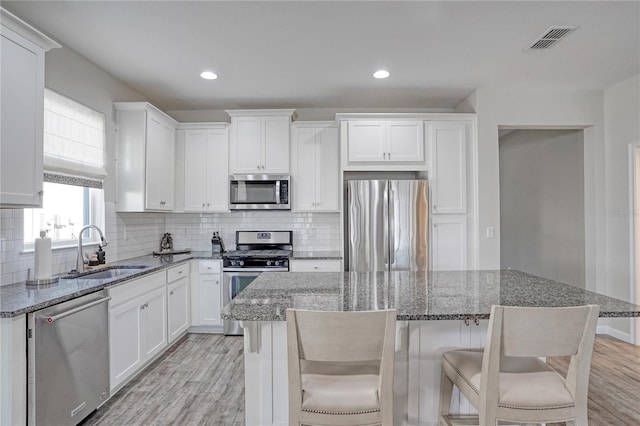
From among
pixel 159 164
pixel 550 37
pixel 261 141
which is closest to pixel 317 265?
pixel 261 141

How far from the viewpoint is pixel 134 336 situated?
2.81m

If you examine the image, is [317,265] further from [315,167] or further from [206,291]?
[206,291]

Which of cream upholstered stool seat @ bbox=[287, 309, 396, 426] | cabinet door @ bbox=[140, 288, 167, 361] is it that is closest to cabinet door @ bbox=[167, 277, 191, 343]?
cabinet door @ bbox=[140, 288, 167, 361]

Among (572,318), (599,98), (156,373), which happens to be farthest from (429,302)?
(599,98)

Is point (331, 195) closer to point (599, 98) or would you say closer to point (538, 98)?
point (538, 98)

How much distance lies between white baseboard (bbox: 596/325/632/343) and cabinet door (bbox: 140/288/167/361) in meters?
4.65

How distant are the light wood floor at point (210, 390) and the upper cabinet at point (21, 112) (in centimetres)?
151

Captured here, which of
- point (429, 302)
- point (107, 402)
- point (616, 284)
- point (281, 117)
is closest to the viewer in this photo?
point (429, 302)

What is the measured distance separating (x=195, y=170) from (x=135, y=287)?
188 centimetres

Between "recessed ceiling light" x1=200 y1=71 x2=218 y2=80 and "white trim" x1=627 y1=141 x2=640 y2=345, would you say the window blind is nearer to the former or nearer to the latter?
"recessed ceiling light" x1=200 y1=71 x2=218 y2=80

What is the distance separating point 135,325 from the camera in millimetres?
2822

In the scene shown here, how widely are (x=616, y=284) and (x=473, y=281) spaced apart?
8.94 ft

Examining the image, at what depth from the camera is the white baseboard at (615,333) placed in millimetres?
3703

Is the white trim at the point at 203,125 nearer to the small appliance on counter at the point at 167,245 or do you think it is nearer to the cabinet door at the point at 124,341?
the small appliance on counter at the point at 167,245
